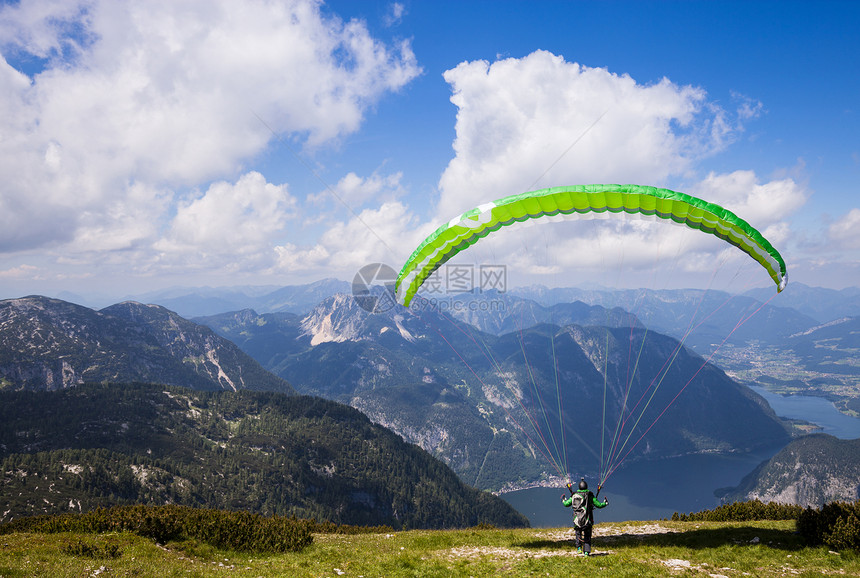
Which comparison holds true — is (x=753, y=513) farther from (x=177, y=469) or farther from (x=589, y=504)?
(x=177, y=469)

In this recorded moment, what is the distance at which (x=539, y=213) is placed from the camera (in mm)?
20594

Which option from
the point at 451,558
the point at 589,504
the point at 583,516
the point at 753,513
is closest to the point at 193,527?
the point at 451,558

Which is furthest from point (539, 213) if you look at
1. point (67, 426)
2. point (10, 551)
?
point (67, 426)

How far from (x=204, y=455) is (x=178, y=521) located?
18214cm

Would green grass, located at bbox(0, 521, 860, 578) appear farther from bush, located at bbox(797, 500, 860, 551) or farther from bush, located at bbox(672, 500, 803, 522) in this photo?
bush, located at bbox(672, 500, 803, 522)

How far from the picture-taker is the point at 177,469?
142m

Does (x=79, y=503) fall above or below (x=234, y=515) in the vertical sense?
below

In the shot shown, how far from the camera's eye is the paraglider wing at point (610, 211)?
18.0 metres

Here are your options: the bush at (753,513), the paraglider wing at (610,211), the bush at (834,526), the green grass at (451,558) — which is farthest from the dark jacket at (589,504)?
the paraglider wing at (610,211)

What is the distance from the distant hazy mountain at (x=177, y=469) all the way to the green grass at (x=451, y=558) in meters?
126

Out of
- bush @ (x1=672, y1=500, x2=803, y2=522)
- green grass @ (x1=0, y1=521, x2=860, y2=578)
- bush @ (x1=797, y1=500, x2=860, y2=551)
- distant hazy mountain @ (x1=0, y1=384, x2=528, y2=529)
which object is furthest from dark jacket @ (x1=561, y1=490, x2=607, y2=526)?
distant hazy mountain @ (x1=0, y1=384, x2=528, y2=529)

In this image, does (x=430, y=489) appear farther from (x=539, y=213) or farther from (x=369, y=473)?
(x=539, y=213)

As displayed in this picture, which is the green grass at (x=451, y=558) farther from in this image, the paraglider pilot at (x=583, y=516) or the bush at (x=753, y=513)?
the bush at (x=753, y=513)

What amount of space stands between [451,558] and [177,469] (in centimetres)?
16565
